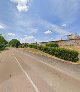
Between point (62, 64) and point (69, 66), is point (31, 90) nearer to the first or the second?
point (69, 66)

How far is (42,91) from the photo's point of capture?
857cm

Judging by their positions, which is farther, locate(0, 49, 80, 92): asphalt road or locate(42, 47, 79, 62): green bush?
locate(42, 47, 79, 62): green bush

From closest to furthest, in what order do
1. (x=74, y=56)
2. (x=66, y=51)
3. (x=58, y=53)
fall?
(x=74, y=56) < (x=66, y=51) < (x=58, y=53)

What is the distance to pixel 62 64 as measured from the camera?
17.5 m

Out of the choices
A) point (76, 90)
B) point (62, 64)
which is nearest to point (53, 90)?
point (76, 90)

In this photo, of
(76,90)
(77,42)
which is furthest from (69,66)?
(77,42)

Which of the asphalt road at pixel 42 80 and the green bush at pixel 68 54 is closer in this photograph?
the asphalt road at pixel 42 80

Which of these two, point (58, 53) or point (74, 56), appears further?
point (58, 53)

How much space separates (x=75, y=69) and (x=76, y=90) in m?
5.07

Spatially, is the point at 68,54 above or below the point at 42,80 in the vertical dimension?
above

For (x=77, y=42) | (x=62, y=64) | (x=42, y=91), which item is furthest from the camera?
(x=77, y=42)

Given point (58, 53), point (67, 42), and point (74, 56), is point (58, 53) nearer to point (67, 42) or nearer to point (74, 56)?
point (74, 56)

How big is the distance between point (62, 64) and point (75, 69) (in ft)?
11.6

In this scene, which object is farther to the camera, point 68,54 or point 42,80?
point 68,54
